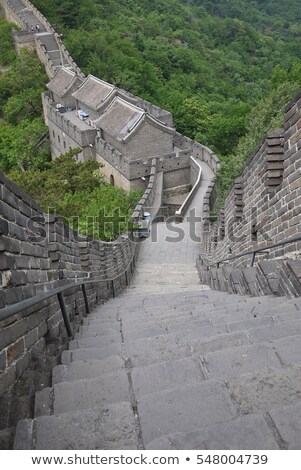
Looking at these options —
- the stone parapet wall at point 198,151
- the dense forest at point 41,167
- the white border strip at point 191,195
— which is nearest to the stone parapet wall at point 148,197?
the dense forest at point 41,167

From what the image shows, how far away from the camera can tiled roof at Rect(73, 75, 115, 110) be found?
96.4 ft

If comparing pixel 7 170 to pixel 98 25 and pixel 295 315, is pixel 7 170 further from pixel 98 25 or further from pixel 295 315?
pixel 295 315

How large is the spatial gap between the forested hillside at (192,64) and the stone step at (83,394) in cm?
1769

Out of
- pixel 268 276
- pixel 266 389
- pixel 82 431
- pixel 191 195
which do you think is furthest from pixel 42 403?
pixel 191 195

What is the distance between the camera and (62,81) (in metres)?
34.2

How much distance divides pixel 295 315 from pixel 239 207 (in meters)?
4.56

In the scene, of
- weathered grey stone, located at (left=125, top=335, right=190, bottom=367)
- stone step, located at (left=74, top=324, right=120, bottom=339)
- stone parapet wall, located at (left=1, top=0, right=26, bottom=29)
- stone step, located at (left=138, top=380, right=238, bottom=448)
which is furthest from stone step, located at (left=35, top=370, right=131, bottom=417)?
stone parapet wall, located at (left=1, top=0, right=26, bottom=29)

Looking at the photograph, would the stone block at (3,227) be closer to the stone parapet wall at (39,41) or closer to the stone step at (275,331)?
the stone step at (275,331)

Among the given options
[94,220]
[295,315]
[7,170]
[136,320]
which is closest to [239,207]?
[136,320]

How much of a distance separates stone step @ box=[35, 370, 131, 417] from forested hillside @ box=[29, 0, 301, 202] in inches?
697

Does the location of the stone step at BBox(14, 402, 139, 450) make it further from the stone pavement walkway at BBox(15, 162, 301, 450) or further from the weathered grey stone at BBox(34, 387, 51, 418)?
the weathered grey stone at BBox(34, 387, 51, 418)

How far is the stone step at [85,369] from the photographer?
2.85 m

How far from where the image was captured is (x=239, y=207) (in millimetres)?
7762

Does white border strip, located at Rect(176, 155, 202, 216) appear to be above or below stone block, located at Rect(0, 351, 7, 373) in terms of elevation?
above
